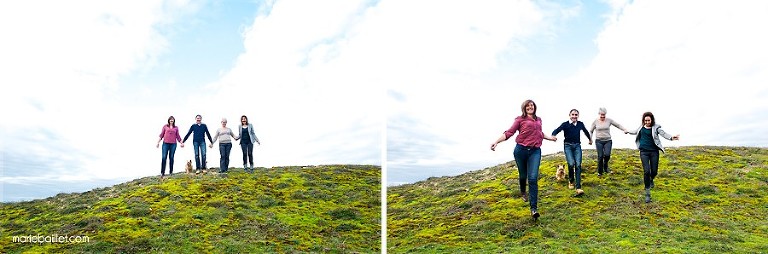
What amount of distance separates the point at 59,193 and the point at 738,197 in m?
A: 26.4

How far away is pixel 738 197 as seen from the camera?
19.4 m

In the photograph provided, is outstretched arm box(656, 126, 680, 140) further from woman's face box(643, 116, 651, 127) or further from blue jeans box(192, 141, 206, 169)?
blue jeans box(192, 141, 206, 169)

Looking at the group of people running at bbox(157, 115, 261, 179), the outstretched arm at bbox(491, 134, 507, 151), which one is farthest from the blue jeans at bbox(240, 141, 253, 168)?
the outstretched arm at bbox(491, 134, 507, 151)

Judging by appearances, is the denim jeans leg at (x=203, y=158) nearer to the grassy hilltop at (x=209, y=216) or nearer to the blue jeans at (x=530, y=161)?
the grassy hilltop at (x=209, y=216)

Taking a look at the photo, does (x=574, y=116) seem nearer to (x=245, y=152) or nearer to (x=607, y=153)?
(x=607, y=153)

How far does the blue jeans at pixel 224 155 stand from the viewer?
24500mm

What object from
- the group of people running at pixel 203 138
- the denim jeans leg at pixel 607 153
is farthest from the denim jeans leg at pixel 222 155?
the denim jeans leg at pixel 607 153

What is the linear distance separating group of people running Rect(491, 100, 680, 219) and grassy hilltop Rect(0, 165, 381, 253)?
5.50m

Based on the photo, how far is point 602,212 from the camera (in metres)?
17.3

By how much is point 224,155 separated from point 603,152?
51.7 feet

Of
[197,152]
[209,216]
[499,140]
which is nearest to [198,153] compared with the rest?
[197,152]

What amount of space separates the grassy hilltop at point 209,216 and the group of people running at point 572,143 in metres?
5.50

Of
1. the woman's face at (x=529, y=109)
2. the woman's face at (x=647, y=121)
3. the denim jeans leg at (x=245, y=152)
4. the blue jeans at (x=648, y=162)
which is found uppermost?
the woman's face at (x=529, y=109)

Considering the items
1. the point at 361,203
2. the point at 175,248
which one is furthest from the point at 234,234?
the point at 361,203
